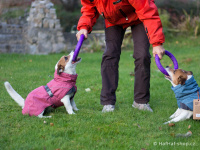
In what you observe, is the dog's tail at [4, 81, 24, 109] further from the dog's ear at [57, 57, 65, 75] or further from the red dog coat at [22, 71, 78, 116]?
the dog's ear at [57, 57, 65, 75]

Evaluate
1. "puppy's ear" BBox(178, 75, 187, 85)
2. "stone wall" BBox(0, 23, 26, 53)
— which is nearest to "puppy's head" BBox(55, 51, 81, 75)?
"puppy's ear" BBox(178, 75, 187, 85)

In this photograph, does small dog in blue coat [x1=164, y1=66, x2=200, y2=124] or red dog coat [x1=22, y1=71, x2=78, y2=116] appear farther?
red dog coat [x1=22, y1=71, x2=78, y2=116]

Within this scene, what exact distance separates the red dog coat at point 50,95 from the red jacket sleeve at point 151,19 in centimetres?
121

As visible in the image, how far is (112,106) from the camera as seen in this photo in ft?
14.0

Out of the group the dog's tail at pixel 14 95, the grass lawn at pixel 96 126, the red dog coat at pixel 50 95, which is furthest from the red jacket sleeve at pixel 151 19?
the dog's tail at pixel 14 95

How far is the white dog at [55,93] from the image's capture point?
12.5ft

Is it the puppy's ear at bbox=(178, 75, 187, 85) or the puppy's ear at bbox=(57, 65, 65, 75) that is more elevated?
the puppy's ear at bbox=(57, 65, 65, 75)

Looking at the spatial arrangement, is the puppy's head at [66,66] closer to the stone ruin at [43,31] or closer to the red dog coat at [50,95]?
the red dog coat at [50,95]

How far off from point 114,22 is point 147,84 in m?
1.03

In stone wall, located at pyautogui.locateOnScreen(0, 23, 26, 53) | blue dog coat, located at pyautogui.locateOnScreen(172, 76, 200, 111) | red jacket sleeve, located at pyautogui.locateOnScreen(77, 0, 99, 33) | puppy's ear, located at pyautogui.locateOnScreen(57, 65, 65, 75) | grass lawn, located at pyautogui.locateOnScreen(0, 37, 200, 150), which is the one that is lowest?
stone wall, located at pyautogui.locateOnScreen(0, 23, 26, 53)

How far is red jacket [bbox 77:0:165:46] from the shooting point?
140 inches

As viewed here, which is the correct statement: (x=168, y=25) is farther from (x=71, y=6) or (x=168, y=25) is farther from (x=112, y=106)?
(x=112, y=106)

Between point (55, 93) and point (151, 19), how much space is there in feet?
5.19

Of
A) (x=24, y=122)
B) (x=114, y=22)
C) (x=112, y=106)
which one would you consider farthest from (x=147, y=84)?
(x=24, y=122)
